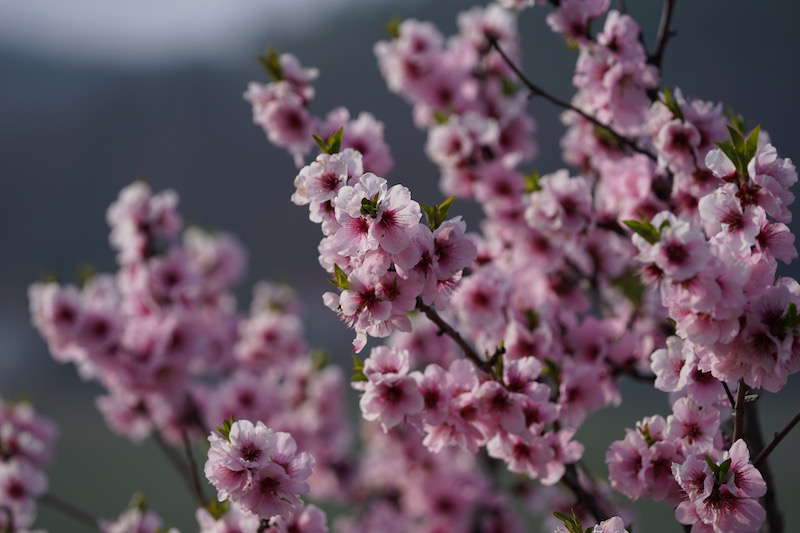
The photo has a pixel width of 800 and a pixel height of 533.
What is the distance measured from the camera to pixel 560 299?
1.77 metres

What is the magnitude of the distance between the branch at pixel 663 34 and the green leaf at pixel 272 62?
2.37 feet

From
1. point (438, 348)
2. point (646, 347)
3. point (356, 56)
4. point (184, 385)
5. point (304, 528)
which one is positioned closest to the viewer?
point (304, 528)

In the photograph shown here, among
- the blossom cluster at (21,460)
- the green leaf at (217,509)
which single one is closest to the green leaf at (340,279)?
the green leaf at (217,509)

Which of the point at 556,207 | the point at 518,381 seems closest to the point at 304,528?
the point at 518,381

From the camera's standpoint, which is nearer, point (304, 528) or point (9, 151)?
point (304, 528)

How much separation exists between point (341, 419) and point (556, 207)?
1.64 m

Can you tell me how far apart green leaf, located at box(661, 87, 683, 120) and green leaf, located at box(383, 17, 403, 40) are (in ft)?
3.01

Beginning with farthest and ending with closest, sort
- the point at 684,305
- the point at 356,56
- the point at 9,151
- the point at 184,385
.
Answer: the point at 9,151, the point at 356,56, the point at 184,385, the point at 684,305

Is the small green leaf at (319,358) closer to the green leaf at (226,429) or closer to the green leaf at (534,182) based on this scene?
the green leaf at (534,182)

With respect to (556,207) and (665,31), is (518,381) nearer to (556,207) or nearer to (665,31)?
(556,207)

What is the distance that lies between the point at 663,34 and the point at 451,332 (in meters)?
0.79

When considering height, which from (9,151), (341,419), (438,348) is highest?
(9,151)

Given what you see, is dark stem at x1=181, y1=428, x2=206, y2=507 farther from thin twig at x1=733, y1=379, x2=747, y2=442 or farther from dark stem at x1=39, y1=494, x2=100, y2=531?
thin twig at x1=733, y1=379, x2=747, y2=442

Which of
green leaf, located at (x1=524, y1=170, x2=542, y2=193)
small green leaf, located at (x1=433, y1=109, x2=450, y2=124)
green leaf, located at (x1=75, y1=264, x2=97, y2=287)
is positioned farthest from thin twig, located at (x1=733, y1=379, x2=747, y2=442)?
green leaf, located at (x1=75, y1=264, x2=97, y2=287)
